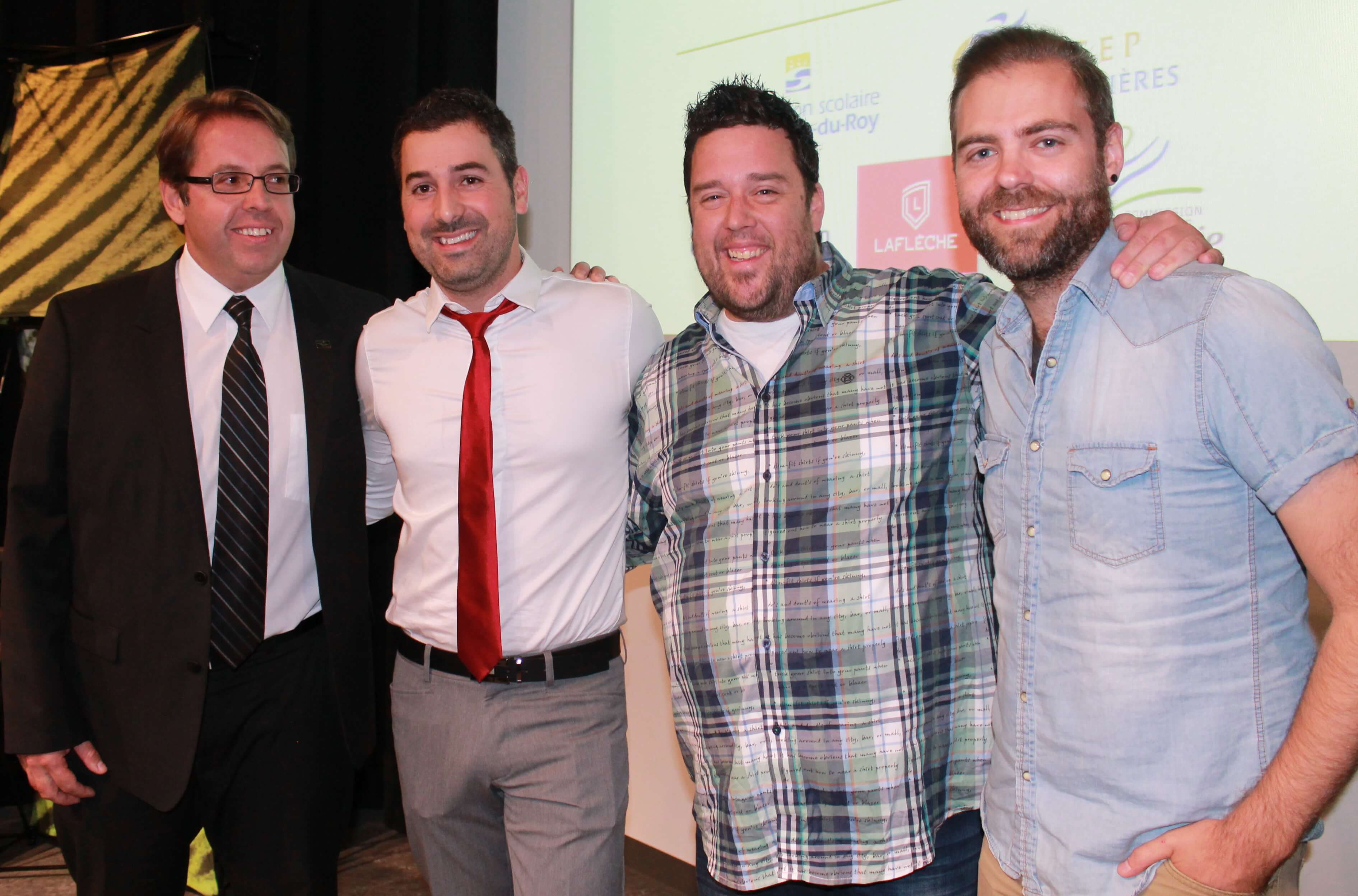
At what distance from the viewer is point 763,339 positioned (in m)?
1.71

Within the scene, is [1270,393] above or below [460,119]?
below

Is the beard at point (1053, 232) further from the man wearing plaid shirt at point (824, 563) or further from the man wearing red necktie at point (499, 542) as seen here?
the man wearing red necktie at point (499, 542)

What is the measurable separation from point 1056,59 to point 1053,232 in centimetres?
25

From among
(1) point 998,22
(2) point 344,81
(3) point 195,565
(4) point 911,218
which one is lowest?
(3) point 195,565

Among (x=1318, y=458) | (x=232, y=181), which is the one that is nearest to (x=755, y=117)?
(x=1318, y=458)

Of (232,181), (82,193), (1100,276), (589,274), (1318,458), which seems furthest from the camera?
(82,193)

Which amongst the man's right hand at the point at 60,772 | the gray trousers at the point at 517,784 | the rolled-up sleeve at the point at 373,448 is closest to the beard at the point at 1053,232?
the gray trousers at the point at 517,784

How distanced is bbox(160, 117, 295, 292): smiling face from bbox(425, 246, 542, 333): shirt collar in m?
0.39

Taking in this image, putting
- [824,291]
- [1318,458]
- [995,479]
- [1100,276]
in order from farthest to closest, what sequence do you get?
[824,291], [995,479], [1100,276], [1318,458]

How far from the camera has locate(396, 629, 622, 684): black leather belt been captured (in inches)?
71.8

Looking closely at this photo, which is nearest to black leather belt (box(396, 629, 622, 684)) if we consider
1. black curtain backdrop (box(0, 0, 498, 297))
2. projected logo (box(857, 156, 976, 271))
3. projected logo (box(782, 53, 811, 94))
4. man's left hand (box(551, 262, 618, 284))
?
man's left hand (box(551, 262, 618, 284))

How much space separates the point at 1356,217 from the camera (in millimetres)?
1810

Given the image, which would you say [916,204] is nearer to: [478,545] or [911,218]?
[911,218]

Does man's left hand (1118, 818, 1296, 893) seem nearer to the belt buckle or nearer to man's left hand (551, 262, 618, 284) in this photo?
the belt buckle
